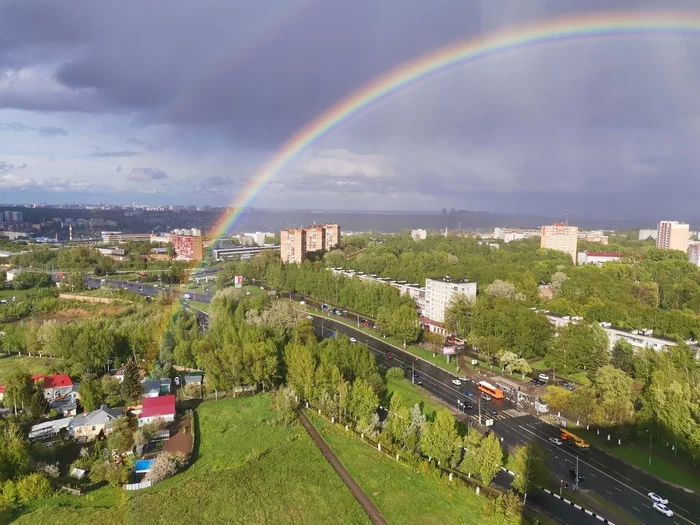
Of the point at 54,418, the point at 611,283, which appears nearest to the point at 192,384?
the point at 54,418

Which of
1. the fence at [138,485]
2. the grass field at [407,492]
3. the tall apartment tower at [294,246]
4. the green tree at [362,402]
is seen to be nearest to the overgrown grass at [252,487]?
the fence at [138,485]

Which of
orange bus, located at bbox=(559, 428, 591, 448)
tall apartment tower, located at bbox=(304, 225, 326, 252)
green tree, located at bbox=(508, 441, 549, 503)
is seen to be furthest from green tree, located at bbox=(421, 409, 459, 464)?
tall apartment tower, located at bbox=(304, 225, 326, 252)

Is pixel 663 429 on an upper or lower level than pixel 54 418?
upper

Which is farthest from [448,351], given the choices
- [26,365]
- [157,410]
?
[26,365]

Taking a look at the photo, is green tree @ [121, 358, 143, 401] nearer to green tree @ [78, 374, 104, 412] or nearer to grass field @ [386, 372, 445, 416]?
green tree @ [78, 374, 104, 412]

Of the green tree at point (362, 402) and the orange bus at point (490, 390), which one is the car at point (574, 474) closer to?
the orange bus at point (490, 390)

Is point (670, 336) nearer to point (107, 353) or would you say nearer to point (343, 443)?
point (343, 443)

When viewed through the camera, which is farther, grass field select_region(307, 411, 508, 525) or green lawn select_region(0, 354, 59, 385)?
green lawn select_region(0, 354, 59, 385)
